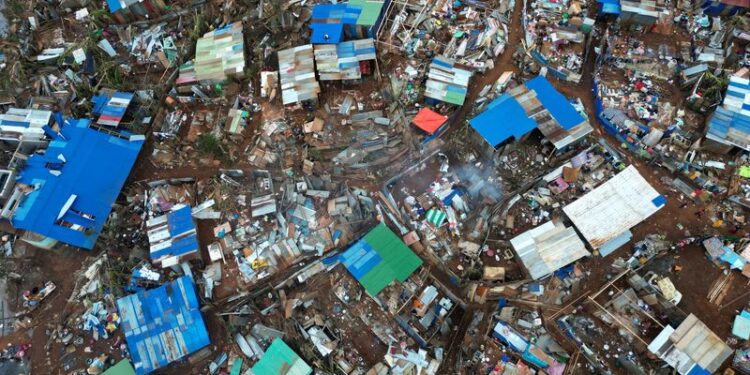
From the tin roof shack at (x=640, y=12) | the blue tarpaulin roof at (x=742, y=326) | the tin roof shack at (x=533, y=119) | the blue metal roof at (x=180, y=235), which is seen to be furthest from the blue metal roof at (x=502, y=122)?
the blue metal roof at (x=180, y=235)

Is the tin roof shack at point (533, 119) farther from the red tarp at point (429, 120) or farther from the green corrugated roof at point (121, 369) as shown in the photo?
the green corrugated roof at point (121, 369)

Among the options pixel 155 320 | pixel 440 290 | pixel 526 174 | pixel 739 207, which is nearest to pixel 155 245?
pixel 155 320

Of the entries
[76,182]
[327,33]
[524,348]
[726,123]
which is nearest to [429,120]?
[327,33]

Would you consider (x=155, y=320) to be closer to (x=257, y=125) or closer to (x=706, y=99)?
(x=257, y=125)

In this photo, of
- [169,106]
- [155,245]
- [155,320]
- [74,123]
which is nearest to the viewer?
[155,320]

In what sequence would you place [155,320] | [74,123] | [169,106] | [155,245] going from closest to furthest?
[155,320], [155,245], [74,123], [169,106]

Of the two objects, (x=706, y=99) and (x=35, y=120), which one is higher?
(x=706, y=99)

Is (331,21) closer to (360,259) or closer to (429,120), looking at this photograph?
(429,120)
